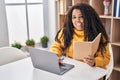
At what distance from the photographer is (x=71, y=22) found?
1.83 m

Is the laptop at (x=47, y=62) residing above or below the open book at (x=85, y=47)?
below

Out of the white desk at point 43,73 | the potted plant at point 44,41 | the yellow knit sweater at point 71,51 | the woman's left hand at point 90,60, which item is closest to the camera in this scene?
the white desk at point 43,73

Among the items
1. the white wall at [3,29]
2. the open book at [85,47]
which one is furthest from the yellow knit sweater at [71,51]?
the white wall at [3,29]

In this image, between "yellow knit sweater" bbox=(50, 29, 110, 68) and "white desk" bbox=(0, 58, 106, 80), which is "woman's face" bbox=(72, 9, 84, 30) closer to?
"yellow knit sweater" bbox=(50, 29, 110, 68)

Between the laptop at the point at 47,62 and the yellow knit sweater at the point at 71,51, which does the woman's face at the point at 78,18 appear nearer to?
the yellow knit sweater at the point at 71,51

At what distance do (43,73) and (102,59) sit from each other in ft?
1.86

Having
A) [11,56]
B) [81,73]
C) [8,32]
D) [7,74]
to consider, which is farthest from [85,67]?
[8,32]

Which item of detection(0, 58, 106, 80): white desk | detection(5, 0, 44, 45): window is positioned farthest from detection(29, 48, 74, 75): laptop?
detection(5, 0, 44, 45): window

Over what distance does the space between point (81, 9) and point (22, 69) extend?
816 mm

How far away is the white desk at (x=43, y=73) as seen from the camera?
1202mm

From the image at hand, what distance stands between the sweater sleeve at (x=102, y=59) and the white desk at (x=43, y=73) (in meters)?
0.14

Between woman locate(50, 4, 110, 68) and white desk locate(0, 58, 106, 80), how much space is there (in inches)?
10.2

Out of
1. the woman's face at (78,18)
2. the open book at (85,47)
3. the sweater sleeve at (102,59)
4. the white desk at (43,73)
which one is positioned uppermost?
the woman's face at (78,18)

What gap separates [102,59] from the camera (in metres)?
1.54
